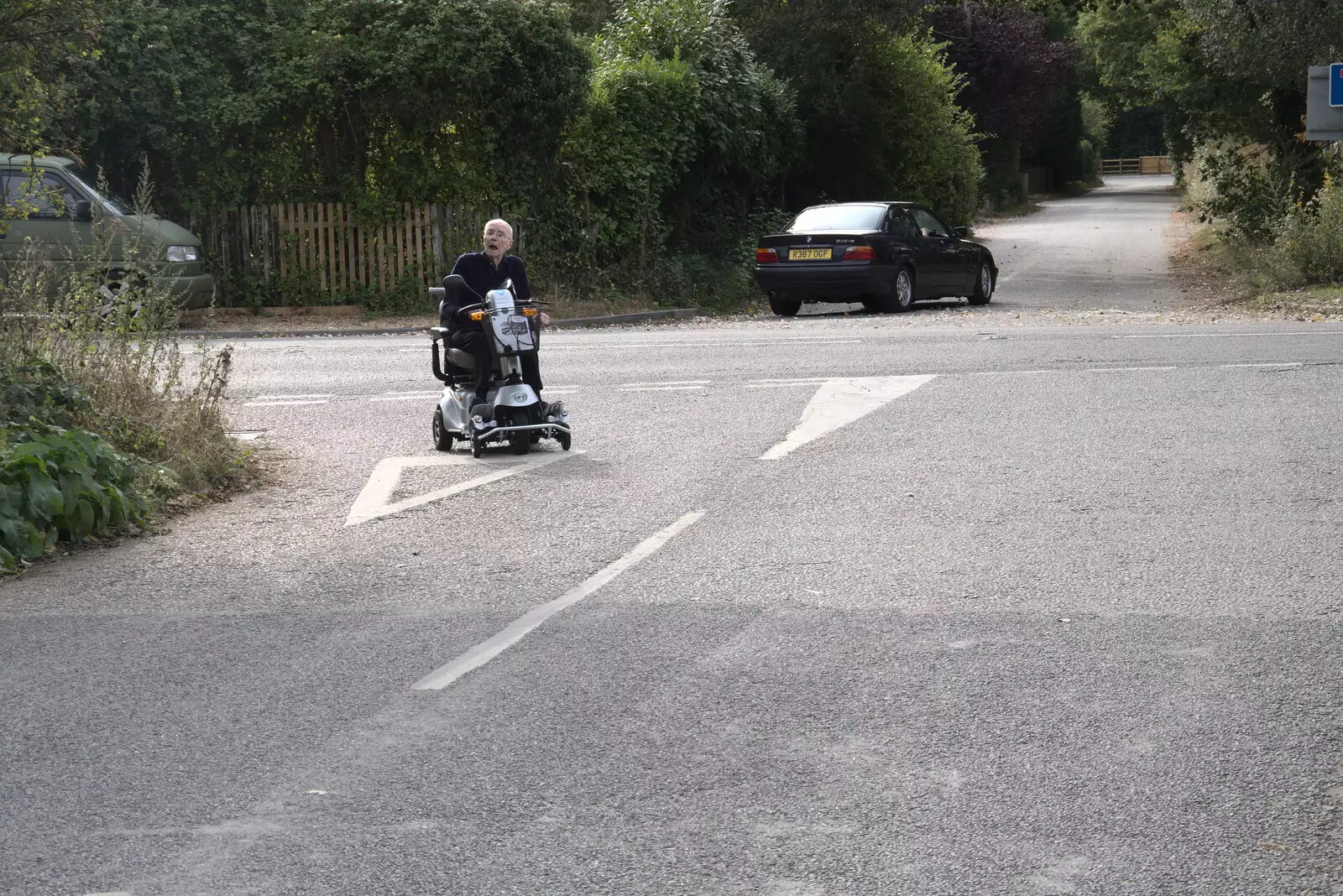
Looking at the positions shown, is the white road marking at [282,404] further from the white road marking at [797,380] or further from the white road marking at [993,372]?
the white road marking at [993,372]

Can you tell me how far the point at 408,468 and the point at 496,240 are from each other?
1705mm

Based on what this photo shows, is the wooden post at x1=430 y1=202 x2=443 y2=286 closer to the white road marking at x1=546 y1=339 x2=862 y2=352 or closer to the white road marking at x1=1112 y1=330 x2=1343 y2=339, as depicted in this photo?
the white road marking at x1=546 y1=339 x2=862 y2=352

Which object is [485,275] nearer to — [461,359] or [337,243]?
[461,359]

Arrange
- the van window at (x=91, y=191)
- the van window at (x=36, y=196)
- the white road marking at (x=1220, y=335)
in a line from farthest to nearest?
the van window at (x=91, y=191) → the white road marking at (x=1220, y=335) → the van window at (x=36, y=196)

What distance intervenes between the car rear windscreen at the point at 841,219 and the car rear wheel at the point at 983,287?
2214 mm

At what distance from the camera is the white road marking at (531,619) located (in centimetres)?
565

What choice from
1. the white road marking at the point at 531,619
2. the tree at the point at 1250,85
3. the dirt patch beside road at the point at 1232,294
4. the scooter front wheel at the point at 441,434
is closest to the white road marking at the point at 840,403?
the scooter front wheel at the point at 441,434

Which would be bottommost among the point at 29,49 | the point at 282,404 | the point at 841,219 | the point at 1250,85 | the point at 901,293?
the point at 282,404

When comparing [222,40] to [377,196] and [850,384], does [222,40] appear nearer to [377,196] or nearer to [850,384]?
[377,196]

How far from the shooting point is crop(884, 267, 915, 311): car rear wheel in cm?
2262

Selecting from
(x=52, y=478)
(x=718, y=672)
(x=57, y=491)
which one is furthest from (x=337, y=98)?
(x=718, y=672)

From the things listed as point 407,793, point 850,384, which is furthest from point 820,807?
point 850,384

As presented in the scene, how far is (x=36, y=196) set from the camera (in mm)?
11836

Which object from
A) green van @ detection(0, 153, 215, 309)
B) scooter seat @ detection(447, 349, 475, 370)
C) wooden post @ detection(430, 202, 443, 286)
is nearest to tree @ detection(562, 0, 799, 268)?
wooden post @ detection(430, 202, 443, 286)
